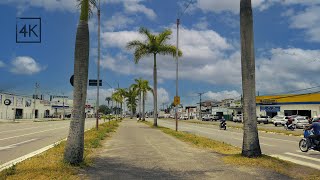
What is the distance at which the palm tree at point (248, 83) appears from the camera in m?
13.5

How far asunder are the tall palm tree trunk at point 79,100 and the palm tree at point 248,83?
5268 mm

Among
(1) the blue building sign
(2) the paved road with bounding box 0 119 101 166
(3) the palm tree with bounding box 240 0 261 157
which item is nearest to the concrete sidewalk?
(3) the palm tree with bounding box 240 0 261 157

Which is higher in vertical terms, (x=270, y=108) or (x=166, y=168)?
(x=270, y=108)

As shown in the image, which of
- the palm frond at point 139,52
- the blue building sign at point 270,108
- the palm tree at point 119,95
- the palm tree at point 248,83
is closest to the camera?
the palm tree at point 248,83

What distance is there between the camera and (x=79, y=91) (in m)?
11.5

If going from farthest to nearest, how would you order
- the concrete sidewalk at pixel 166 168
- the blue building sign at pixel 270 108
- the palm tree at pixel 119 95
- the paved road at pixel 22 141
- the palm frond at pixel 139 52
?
the palm tree at pixel 119 95
the blue building sign at pixel 270 108
the palm frond at pixel 139 52
the paved road at pixel 22 141
the concrete sidewalk at pixel 166 168

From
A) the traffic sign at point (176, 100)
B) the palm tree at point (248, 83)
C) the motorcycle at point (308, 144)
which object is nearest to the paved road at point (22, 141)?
the palm tree at point (248, 83)

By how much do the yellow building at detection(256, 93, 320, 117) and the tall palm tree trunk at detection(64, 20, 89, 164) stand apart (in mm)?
62865

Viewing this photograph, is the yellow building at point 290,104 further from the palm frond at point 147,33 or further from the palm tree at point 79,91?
the palm tree at point 79,91

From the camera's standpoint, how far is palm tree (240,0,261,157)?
1349cm

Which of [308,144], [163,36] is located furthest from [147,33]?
[308,144]

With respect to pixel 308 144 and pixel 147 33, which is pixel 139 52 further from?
pixel 308 144

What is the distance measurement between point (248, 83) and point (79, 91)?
18.2 ft

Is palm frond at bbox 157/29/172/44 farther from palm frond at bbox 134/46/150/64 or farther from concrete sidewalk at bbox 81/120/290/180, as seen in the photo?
concrete sidewalk at bbox 81/120/290/180
